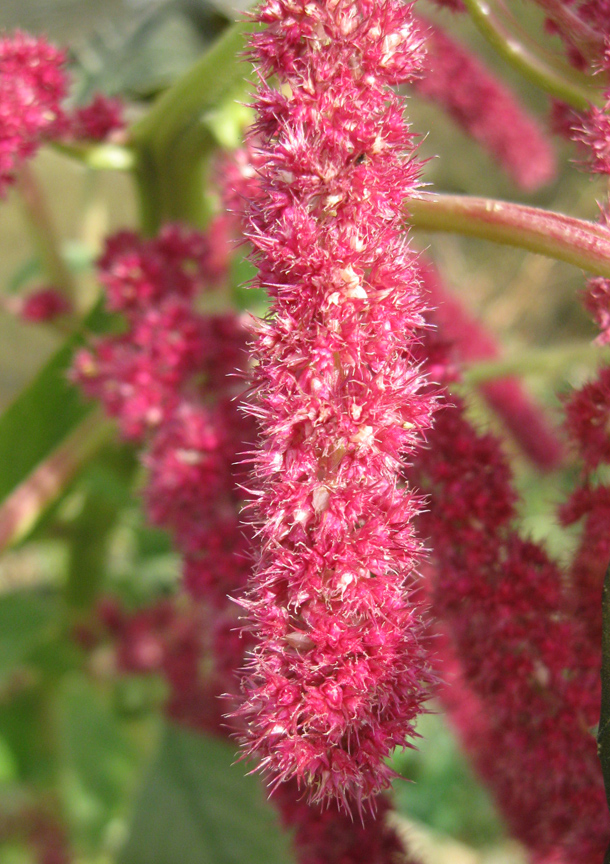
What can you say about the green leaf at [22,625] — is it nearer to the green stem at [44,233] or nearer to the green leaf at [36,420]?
the green leaf at [36,420]

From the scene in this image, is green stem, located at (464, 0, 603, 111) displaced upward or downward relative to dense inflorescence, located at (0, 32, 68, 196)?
downward

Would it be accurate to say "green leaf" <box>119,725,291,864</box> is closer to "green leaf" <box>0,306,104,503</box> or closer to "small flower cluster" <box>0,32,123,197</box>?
"green leaf" <box>0,306,104,503</box>

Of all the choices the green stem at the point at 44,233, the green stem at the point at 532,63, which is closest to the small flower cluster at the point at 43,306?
the green stem at the point at 44,233

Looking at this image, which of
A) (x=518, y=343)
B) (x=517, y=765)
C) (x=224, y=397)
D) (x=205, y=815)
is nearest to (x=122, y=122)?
(x=224, y=397)

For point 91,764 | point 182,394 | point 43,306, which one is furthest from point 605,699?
point 91,764

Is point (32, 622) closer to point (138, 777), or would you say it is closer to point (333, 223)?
point (138, 777)

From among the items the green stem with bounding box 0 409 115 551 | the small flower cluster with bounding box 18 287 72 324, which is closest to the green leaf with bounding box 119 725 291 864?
the green stem with bounding box 0 409 115 551
